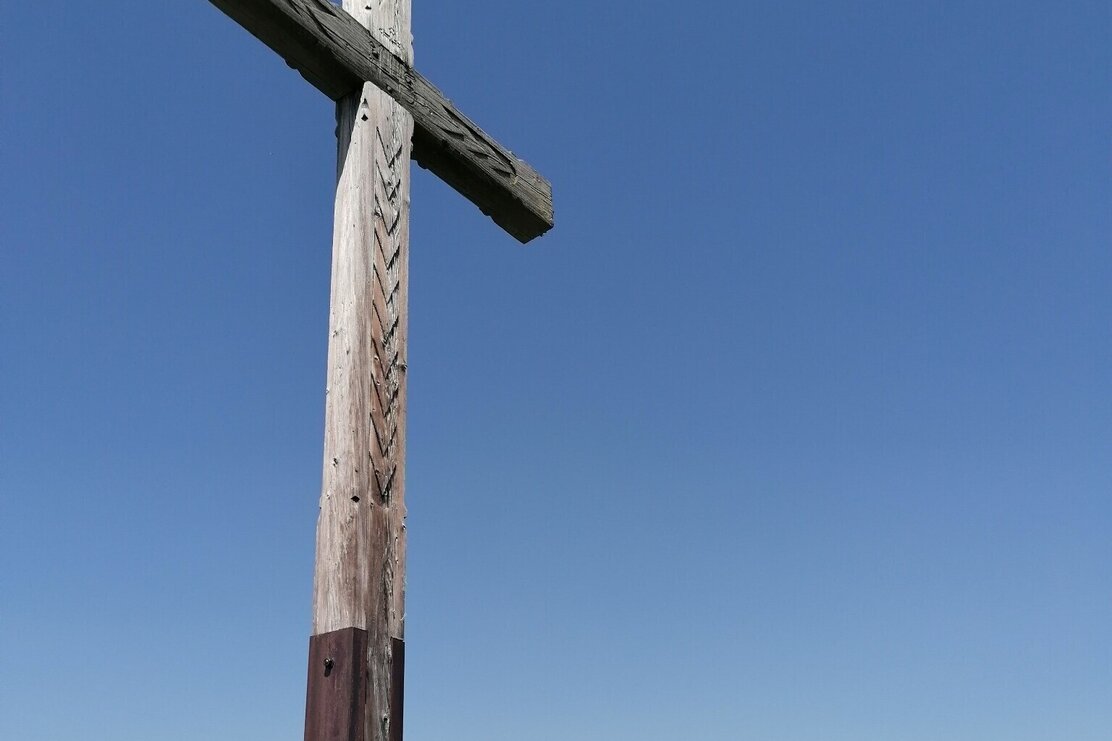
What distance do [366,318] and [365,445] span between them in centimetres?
33

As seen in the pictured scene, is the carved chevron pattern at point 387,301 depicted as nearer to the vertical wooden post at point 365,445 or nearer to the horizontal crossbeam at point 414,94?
the vertical wooden post at point 365,445

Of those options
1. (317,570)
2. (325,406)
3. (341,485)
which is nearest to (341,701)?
(317,570)

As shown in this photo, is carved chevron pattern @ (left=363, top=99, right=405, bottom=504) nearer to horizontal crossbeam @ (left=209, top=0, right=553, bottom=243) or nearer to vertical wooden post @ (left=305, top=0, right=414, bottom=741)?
vertical wooden post @ (left=305, top=0, right=414, bottom=741)

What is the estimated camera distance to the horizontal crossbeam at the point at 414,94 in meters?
2.96

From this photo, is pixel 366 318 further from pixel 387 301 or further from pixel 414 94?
pixel 414 94

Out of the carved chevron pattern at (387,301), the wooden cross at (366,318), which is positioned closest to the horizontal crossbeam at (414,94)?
the wooden cross at (366,318)

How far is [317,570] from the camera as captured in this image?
2.50 metres

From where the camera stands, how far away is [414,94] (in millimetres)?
3268

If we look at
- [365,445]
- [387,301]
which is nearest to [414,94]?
[387,301]

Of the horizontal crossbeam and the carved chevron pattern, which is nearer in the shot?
the carved chevron pattern

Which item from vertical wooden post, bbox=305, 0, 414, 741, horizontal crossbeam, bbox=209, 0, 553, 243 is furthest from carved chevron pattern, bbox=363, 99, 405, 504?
horizontal crossbeam, bbox=209, 0, 553, 243

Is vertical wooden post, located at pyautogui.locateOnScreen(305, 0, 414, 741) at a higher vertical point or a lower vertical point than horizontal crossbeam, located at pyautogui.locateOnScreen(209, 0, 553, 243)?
lower

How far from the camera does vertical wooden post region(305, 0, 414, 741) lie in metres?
2.40

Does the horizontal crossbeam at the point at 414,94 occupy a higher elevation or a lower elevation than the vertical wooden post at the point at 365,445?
higher
